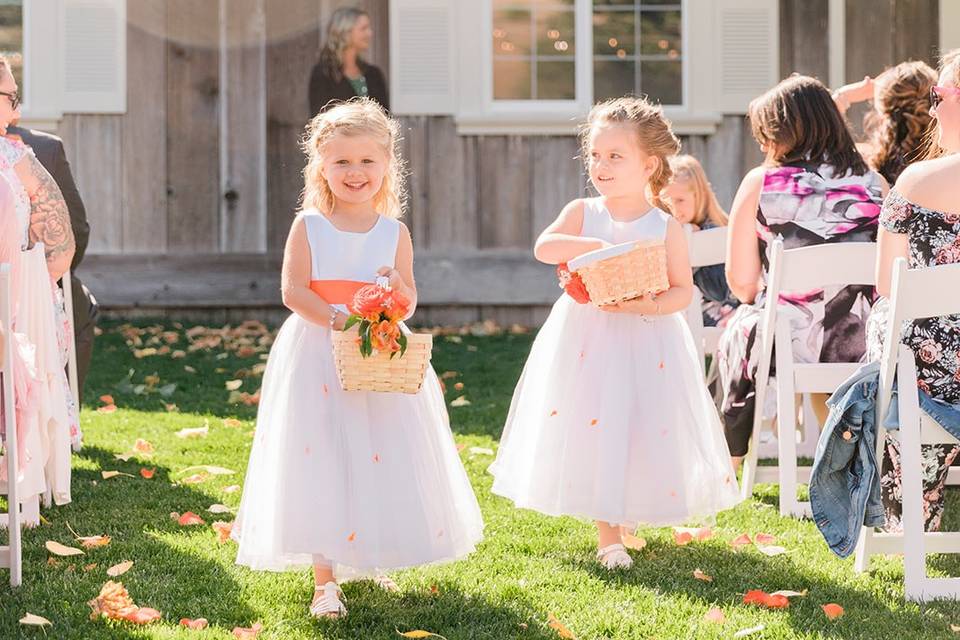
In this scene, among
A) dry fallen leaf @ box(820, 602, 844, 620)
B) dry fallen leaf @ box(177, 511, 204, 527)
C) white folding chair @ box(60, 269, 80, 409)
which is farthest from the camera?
white folding chair @ box(60, 269, 80, 409)

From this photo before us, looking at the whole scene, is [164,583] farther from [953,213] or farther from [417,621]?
[953,213]

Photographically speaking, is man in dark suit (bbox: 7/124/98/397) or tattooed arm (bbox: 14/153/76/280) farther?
man in dark suit (bbox: 7/124/98/397)

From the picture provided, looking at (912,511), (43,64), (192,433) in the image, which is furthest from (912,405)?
(43,64)

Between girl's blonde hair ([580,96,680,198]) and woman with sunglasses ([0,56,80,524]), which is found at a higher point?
girl's blonde hair ([580,96,680,198])

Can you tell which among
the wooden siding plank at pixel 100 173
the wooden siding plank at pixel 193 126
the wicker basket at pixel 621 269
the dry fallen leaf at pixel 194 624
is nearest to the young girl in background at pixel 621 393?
the wicker basket at pixel 621 269

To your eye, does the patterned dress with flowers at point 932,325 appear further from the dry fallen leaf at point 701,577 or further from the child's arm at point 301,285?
the child's arm at point 301,285

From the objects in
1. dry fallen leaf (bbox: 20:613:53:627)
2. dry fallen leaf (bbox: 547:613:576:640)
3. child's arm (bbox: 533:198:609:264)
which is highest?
child's arm (bbox: 533:198:609:264)

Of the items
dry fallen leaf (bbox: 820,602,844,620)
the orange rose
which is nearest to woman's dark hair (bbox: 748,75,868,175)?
dry fallen leaf (bbox: 820,602,844,620)

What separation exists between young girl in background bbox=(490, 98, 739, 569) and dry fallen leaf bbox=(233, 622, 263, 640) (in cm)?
111

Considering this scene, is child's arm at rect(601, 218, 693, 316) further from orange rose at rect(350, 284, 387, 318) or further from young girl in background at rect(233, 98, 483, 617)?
orange rose at rect(350, 284, 387, 318)

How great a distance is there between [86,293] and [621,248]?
3.18 meters

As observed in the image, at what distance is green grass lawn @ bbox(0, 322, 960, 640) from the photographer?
12.0 feet

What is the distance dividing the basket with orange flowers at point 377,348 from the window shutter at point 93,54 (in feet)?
26.3

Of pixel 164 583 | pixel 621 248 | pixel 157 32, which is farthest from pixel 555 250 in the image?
pixel 157 32
